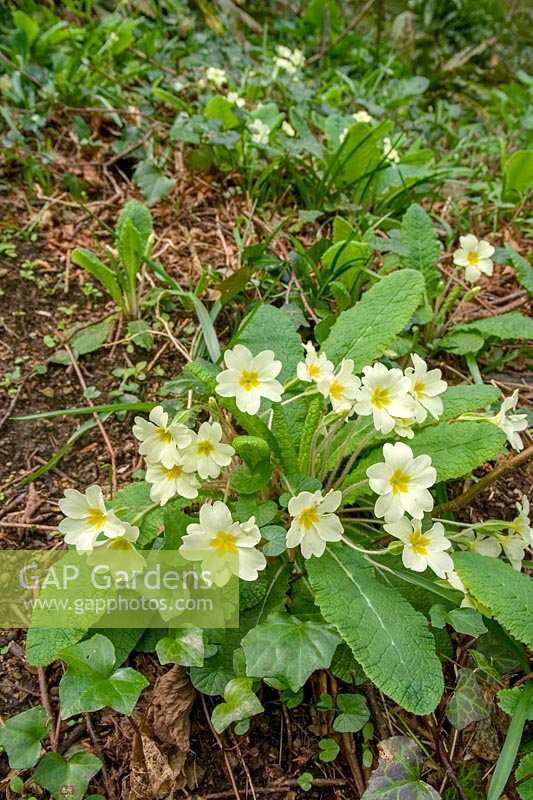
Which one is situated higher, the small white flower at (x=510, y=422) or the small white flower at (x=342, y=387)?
the small white flower at (x=342, y=387)

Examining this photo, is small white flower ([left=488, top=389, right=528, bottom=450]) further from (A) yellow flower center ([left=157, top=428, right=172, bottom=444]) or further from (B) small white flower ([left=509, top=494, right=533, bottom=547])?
(A) yellow flower center ([left=157, top=428, right=172, bottom=444])

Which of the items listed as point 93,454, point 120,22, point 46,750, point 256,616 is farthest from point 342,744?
point 120,22

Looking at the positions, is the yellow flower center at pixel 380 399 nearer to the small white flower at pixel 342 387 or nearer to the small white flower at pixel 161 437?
the small white flower at pixel 342 387

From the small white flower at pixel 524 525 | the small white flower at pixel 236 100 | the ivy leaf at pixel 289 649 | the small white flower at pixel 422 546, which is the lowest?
the ivy leaf at pixel 289 649

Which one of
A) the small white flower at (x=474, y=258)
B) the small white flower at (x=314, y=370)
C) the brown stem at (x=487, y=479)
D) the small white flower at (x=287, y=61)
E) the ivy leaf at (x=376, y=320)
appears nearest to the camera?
the small white flower at (x=314, y=370)

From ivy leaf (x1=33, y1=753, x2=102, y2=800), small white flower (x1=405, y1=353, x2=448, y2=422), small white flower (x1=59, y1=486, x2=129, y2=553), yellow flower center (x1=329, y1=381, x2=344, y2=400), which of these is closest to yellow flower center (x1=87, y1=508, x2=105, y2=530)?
small white flower (x1=59, y1=486, x2=129, y2=553)

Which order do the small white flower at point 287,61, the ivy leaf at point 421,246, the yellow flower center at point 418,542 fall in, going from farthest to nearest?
the small white flower at point 287,61, the ivy leaf at point 421,246, the yellow flower center at point 418,542

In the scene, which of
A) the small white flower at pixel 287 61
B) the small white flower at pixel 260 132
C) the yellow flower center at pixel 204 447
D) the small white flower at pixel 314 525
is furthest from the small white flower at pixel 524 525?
the small white flower at pixel 287 61
